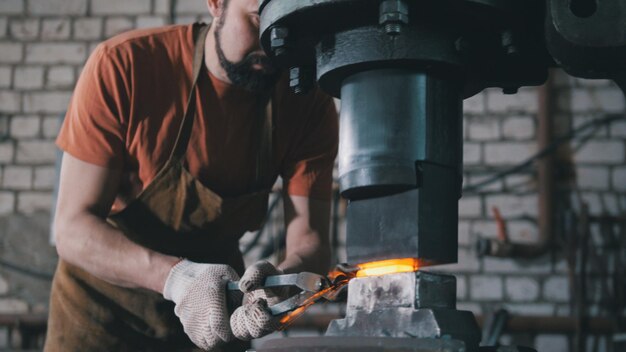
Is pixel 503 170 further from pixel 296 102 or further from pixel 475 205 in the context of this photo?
pixel 296 102

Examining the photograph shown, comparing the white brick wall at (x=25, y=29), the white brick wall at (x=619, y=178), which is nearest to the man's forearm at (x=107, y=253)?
the white brick wall at (x=25, y=29)

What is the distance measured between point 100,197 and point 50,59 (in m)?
2.57

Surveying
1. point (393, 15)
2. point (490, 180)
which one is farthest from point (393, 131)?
point (490, 180)

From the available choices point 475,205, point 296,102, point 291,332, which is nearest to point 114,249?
point 296,102

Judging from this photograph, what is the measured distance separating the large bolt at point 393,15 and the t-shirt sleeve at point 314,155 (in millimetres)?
1047

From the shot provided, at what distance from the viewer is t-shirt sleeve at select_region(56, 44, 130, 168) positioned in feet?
5.43

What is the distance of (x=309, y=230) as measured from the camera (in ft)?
6.21

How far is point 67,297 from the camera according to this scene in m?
1.83

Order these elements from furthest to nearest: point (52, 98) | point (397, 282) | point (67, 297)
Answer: point (52, 98) → point (67, 297) → point (397, 282)

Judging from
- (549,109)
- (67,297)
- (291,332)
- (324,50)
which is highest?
(549,109)

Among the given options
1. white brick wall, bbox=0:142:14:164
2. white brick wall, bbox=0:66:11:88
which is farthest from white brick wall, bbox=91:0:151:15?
white brick wall, bbox=0:142:14:164

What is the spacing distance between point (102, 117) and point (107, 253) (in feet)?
0.99

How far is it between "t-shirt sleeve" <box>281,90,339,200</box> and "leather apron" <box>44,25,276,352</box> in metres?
0.09

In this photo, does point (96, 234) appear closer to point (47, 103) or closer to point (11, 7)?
point (47, 103)
